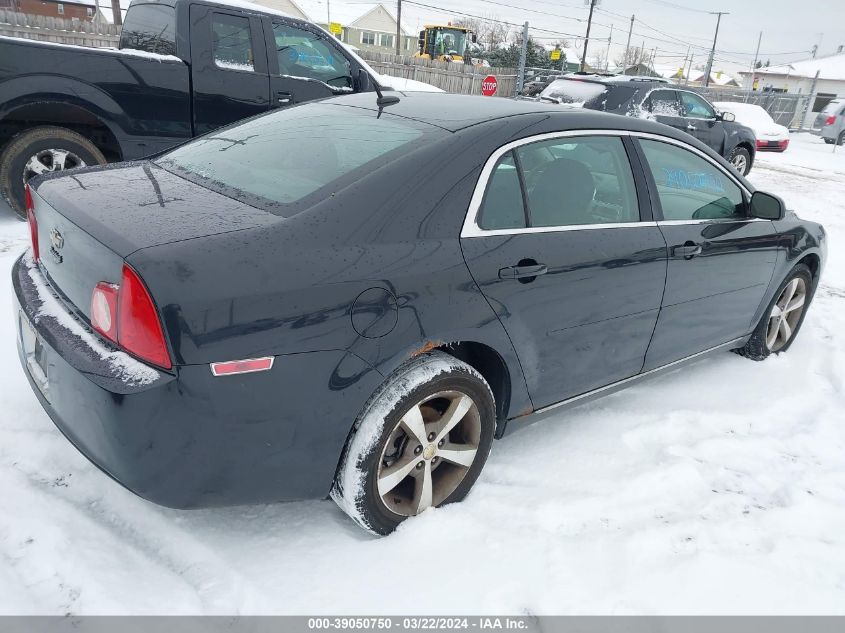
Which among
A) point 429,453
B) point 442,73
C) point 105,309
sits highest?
point 105,309

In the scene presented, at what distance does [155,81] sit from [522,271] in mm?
4485

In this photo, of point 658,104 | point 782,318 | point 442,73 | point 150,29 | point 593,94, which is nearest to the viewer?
point 782,318

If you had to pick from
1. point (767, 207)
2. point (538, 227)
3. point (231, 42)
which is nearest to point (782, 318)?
point (767, 207)

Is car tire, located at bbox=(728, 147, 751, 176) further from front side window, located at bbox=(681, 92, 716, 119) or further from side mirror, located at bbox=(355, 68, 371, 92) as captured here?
side mirror, located at bbox=(355, 68, 371, 92)

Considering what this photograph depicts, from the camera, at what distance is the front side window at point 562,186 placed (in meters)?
2.61

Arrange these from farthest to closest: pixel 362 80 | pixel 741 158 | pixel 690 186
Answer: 1. pixel 741 158
2. pixel 362 80
3. pixel 690 186

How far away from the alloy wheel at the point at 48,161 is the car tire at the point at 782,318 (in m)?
5.30

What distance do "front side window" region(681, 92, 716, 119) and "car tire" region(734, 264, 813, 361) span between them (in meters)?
7.63

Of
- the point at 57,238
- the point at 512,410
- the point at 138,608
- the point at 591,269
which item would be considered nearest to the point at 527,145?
the point at 591,269

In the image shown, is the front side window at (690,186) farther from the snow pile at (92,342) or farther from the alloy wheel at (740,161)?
the alloy wheel at (740,161)

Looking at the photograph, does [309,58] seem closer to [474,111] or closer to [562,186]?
[474,111]

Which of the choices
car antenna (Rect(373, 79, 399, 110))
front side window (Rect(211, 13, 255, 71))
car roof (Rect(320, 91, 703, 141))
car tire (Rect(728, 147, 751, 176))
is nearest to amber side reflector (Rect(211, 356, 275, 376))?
car roof (Rect(320, 91, 703, 141))

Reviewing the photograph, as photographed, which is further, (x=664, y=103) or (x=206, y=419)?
(x=664, y=103)

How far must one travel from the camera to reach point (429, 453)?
249 cm
